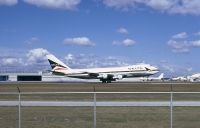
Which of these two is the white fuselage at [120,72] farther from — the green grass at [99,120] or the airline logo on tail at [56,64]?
the green grass at [99,120]

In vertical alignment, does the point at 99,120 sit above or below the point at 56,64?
below

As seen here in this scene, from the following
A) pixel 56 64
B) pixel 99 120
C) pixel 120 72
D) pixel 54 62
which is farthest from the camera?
pixel 54 62

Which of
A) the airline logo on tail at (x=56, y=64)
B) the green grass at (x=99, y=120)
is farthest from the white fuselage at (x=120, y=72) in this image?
the green grass at (x=99, y=120)

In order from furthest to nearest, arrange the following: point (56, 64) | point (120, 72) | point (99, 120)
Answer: point (56, 64) → point (120, 72) → point (99, 120)

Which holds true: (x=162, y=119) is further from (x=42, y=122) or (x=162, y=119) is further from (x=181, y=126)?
(x=42, y=122)

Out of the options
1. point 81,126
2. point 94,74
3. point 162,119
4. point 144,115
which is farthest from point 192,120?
point 94,74

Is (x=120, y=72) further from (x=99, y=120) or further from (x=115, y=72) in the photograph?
(x=99, y=120)

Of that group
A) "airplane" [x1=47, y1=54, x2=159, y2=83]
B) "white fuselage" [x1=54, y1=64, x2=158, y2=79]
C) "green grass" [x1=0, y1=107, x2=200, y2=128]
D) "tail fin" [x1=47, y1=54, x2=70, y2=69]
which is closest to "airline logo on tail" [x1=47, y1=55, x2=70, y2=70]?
"tail fin" [x1=47, y1=54, x2=70, y2=69]

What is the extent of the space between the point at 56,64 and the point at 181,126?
105 meters

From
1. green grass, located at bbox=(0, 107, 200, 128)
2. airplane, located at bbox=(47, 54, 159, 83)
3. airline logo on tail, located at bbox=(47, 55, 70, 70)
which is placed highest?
airline logo on tail, located at bbox=(47, 55, 70, 70)

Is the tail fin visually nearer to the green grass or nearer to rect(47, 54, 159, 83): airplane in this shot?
rect(47, 54, 159, 83): airplane

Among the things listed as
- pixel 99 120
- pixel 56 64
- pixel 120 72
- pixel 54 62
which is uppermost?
pixel 54 62

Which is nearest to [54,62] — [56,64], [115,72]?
[56,64]

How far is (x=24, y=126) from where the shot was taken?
22359mm
